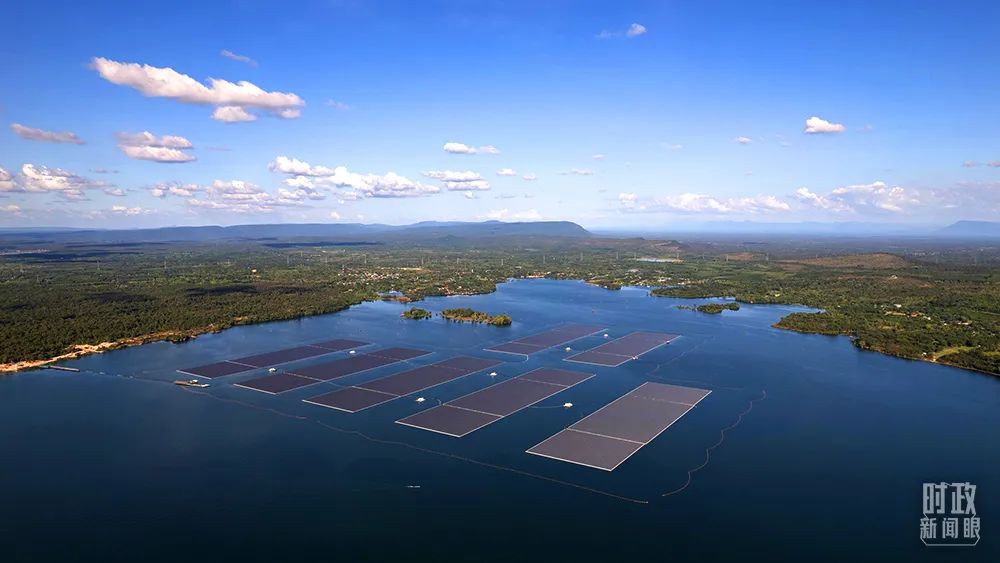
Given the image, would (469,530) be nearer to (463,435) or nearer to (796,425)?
(463,435)

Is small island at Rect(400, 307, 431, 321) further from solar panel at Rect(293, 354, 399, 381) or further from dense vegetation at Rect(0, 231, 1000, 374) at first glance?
solar panel at Rect(293, 354, 399, 381)

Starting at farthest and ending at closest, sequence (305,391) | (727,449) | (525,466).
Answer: (305,391) < (727,449) < (525,466)

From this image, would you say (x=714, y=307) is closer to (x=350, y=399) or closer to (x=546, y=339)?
(x=546, y=339)

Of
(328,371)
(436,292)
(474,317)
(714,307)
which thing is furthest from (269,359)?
(714,307)

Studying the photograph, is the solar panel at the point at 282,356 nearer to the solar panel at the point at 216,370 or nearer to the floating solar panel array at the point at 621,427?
the solar panel at the point at 216,370

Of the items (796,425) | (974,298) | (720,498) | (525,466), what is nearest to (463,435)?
(525,466)

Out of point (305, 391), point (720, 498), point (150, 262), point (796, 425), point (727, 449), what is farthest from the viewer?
point (150, 262)

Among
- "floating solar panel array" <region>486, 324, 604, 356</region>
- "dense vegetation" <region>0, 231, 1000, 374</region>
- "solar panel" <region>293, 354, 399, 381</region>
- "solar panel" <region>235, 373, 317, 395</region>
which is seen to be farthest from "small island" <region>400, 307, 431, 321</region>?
"solar panel" <region>235, 373, 317, 395</region>
